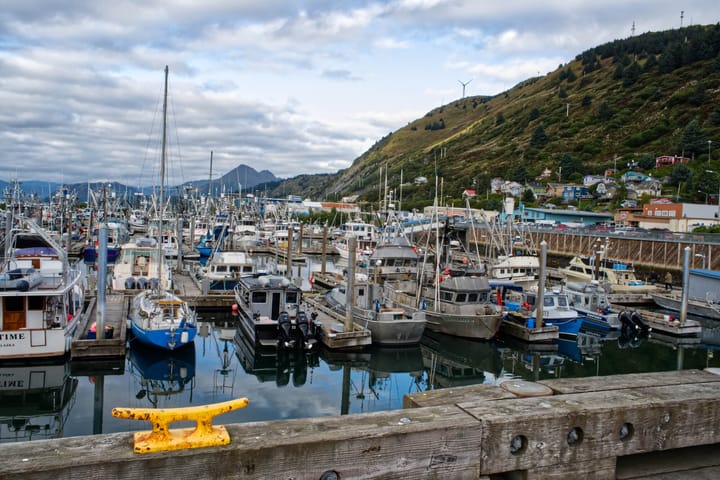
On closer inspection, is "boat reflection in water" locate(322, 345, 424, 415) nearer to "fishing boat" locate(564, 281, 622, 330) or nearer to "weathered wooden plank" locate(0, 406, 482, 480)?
"weathered wooden plank" locate(0, 406, 482, 480)

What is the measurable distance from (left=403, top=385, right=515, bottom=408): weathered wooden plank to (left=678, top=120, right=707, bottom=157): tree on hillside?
4312 inches

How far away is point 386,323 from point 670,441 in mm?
18292

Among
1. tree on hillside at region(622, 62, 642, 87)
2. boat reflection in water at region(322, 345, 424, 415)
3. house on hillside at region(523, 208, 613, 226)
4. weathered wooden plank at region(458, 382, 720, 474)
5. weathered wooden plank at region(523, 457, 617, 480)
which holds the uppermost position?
tree on hillside at region(622, 62, 642, 87)

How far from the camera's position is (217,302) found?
32156 millimetres

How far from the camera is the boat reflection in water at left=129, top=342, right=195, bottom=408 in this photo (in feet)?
60.0

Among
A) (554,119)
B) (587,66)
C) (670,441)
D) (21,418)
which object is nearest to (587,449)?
(670,441)

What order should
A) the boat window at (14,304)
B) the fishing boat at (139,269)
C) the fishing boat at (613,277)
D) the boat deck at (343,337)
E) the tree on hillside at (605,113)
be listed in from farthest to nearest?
the tree on hillside at (605,113)
the fishing boat at (613,277)
the fishing boat at (139,269)
the boat deck at (343,337)
the boat window at (14,304)

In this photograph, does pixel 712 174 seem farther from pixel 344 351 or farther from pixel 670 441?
pixel 670 441

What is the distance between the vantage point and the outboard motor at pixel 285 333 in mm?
22998

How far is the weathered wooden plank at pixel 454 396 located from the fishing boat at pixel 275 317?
1679 centimetres

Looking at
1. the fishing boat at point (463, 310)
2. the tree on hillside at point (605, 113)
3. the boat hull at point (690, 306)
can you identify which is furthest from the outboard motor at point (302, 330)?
the tree on hillside at point (605, 113)

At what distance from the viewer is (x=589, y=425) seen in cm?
591

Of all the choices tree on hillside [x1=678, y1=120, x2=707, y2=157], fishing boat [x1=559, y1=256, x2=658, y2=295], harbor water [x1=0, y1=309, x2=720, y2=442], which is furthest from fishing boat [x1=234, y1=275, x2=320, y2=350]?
tree on hillside [x1=678, y1=120, x2=707, y2=157]

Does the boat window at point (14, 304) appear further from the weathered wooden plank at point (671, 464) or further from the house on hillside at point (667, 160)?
the house on hillside at point (667, 160)
